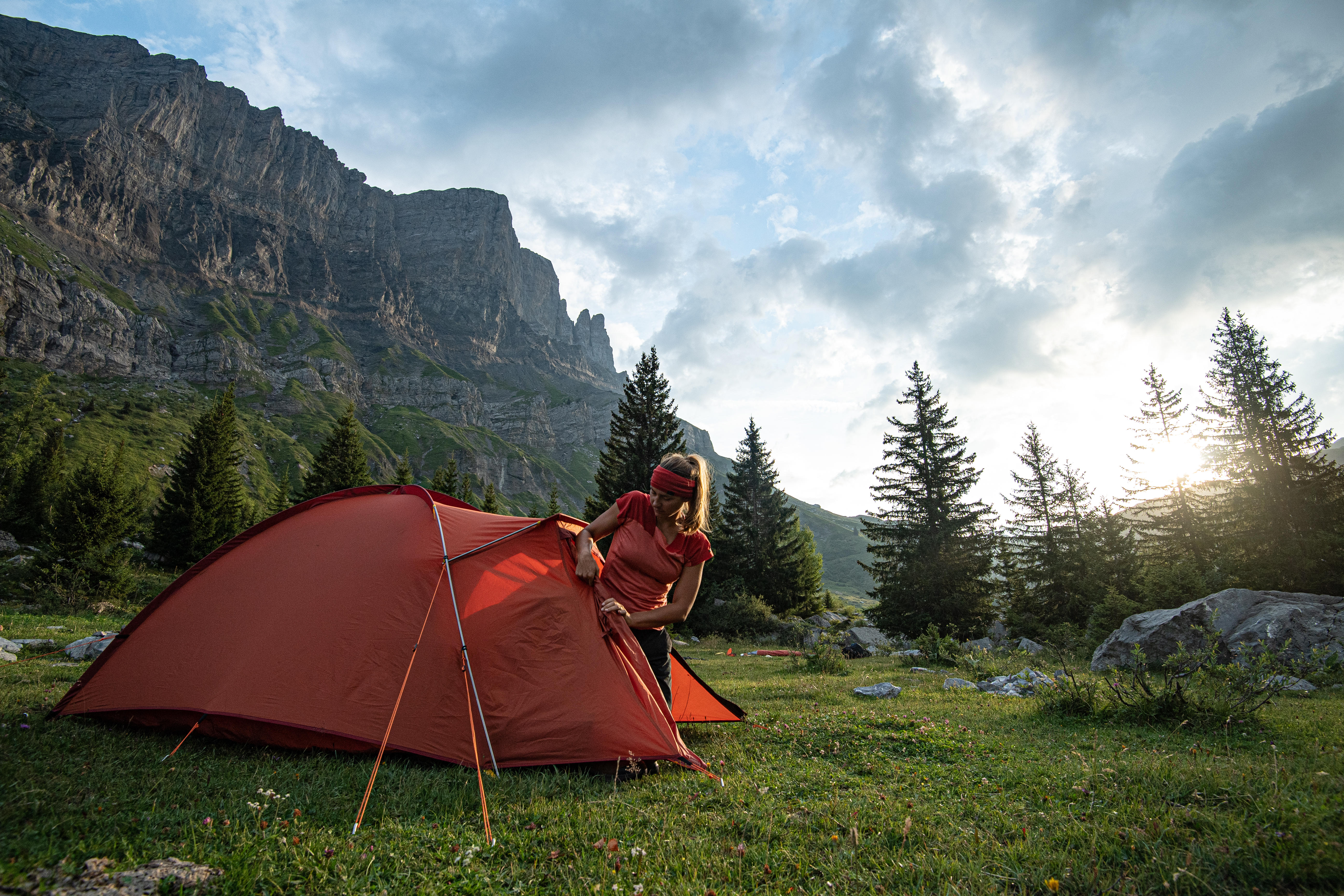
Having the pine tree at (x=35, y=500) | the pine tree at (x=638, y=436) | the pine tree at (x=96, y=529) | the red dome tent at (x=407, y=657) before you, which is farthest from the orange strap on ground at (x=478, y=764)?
the pine tree at (x=35, y=500)

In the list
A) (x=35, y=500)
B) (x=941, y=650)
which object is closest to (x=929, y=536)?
(x=941, y=650)

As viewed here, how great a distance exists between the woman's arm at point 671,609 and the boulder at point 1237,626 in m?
9.13

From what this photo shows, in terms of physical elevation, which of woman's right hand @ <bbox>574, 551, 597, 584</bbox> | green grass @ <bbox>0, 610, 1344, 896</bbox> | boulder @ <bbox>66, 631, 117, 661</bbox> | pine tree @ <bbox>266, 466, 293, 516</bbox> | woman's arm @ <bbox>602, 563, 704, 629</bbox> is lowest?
green grass @ <bbox>0, 610, 1344, 896</bbox>

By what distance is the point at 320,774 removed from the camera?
3996 mm

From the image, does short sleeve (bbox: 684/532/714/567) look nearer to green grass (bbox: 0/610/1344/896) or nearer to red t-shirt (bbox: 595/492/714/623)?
red t-shirt (bbox: 595/492/714/623)

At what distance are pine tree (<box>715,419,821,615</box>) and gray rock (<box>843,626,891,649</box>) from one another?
581 centimetres

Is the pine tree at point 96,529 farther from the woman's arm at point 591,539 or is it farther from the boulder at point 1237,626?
the boulder at point 1237,626

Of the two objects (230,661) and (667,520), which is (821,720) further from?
(230,661)

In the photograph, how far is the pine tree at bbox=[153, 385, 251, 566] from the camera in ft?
87.7

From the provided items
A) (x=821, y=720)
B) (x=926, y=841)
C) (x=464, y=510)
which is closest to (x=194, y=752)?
(x=464, y=510)

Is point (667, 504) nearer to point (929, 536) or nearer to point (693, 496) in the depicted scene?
point (693, 496)

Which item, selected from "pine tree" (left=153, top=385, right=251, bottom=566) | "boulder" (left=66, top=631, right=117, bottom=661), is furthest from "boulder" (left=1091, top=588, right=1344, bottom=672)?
"pine tree" (left=153, top=385, right=251, bottom=566)

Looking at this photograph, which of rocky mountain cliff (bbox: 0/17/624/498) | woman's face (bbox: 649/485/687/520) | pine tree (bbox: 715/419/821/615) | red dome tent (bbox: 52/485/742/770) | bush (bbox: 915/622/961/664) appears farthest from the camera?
rocky mountain cliff (bbox: 0/17/624/498)

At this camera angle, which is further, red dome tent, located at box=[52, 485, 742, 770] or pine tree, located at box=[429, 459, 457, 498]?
pine tree, located at box=[429, 459, 457, 498]
